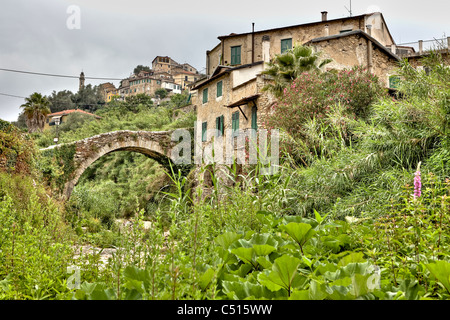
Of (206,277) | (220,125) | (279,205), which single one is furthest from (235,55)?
(206,277)

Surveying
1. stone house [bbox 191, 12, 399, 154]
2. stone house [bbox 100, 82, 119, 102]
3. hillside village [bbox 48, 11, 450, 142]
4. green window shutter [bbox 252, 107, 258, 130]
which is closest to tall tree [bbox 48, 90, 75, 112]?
stone house [bbox 100, 82, 119, 102]

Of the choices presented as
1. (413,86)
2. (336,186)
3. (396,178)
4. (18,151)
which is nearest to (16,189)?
(18,151)

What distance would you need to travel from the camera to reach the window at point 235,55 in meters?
→ 26.7

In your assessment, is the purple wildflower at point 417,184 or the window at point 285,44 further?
the window at point 285,44

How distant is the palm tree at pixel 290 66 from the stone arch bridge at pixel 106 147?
5927 mm

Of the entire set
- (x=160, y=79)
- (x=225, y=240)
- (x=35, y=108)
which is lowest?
(x=225, y=240)

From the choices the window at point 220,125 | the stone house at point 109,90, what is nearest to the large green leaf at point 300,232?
the window at point 220,125

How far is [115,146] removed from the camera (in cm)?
1788

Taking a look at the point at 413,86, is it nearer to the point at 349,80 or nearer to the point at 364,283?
the point at 349,80

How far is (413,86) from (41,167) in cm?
1329

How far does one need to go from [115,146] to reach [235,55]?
12776 millimetres

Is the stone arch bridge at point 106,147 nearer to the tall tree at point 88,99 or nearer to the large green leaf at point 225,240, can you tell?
the large green leaf at point 225,240

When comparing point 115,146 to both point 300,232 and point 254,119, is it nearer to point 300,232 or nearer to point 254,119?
point 254,119
